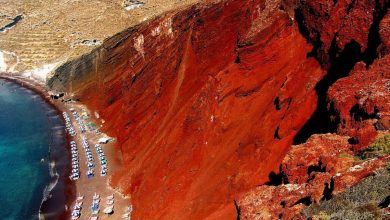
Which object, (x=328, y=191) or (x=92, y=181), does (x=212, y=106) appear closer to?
(x=92, y=181)

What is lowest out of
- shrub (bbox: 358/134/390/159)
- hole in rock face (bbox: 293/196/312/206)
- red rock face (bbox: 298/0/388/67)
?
hole in rock face (bbox: 293/196/312/206)

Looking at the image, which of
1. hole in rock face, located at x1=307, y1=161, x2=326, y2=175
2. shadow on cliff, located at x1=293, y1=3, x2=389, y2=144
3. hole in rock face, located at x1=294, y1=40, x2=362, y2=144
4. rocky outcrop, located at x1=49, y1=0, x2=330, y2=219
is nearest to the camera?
hole in rock face, located at x1=307, y1=161, x2=326, y2=175

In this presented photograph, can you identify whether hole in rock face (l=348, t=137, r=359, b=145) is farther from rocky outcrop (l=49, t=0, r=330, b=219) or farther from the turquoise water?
the turquoise water

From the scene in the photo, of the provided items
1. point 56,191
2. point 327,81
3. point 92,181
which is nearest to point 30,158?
point 56,191

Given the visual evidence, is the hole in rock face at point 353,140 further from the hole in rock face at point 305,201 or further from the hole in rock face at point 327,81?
the hole in rock face at point 327,81

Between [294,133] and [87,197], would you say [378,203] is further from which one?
[87,197]

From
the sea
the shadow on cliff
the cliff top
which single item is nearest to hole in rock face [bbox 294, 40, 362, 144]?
the shadow on cliff

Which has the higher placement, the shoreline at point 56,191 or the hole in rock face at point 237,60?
the hole in rock face at point 237,60

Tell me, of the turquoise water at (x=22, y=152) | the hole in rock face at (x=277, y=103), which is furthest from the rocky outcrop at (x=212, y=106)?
the turquoise water at (x=22, y=152)
